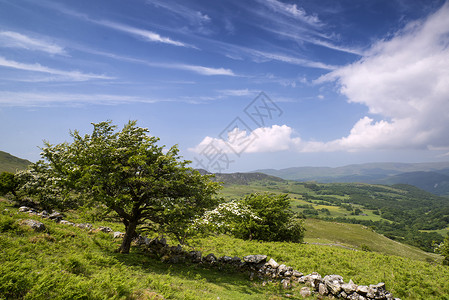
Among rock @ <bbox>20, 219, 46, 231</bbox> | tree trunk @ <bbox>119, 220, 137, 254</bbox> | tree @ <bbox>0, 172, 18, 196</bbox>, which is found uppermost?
tree @ <bbox>0, 172, 18, 196</bbox>

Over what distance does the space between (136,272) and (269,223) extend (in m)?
26.9

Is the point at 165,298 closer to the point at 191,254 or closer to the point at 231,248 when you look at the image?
the point at 191,254

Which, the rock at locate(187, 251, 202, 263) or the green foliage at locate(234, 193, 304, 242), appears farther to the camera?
the green foliage at locate(234, 193, 304, 242)

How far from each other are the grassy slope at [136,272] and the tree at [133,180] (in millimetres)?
3321

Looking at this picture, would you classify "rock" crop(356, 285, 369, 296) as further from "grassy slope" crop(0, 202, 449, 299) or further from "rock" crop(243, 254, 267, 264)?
"rock" crop(243, 254, 267, 264)

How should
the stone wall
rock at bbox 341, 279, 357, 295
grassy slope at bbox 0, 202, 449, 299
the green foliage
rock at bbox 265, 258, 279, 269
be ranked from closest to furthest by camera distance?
grassy slope at bbox 0, 202, 449, 299
the stone wall
rock at bbox 341, 279, 357, 295
rock at bbox 265, 258, 279, 269
the green foliage

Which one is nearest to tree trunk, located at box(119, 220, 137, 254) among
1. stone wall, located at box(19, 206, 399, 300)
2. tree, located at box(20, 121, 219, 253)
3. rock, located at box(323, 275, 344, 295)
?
tree, located at box(20, 121, 219, 253)

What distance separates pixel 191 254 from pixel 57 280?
12.7 meters

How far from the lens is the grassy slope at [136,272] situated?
31.4ft

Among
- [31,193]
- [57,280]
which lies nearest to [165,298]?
[57,280]

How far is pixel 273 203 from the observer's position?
3762cm

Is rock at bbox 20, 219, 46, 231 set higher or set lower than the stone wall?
higher

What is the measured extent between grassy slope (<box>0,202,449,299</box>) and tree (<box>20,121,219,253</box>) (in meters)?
3.32

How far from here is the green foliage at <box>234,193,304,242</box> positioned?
115ft
